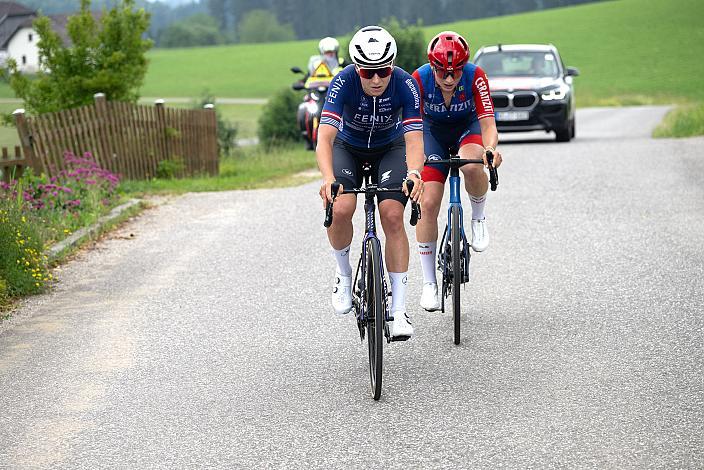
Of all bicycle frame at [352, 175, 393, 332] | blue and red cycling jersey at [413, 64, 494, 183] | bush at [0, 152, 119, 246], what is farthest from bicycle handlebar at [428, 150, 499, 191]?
bush at [0, 152, 119, 246]

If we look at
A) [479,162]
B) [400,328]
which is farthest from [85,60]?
[400,328]

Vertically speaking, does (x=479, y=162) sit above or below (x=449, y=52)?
below

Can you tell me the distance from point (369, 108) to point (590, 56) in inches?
3284

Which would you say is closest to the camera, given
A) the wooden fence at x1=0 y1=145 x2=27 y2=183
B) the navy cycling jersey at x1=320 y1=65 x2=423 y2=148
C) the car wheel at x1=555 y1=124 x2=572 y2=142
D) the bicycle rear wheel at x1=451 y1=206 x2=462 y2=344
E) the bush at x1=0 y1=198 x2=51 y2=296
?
the navy cycling jersey at x1=320 y1=65 x2=423 y2=148

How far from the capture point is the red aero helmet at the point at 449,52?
24.1 ft

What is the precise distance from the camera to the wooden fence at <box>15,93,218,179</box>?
1481cm

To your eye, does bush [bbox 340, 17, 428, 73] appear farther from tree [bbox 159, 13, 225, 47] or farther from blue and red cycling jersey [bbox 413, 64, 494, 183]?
tree [bbox 159, 13, 225, 47]

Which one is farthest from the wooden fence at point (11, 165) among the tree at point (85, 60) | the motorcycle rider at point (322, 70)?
the motorcycle rider at point (322, 70)

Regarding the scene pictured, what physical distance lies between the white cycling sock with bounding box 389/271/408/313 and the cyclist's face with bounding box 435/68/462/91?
62.7 inches

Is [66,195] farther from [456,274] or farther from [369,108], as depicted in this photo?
[369,108]

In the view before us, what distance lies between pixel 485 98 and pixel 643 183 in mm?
8071

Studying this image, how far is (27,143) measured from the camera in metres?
14.5

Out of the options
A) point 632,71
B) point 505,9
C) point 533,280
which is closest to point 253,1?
point 505,9

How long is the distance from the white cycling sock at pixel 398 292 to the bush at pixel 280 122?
24.6 metres
